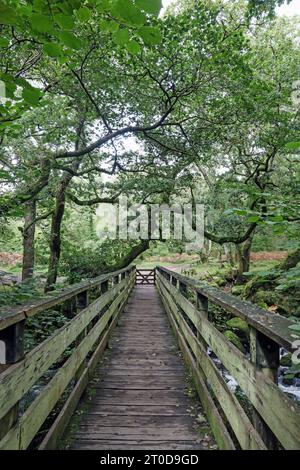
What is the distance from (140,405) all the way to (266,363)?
6.31 ft

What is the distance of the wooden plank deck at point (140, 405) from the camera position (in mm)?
2480

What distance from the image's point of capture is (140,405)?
3.12 m

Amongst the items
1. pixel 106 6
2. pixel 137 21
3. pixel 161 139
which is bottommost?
pixel 137 21

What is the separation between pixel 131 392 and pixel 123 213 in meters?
10.2

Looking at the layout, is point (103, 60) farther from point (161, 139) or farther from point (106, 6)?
point (106, 6)

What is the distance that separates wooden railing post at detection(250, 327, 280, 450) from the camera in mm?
1595

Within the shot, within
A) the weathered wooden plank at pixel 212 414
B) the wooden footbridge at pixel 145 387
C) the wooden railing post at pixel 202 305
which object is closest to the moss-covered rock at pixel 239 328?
the wooden footbridge at pixel 145 387

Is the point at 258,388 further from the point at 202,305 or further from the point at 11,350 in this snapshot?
the point at 202,305

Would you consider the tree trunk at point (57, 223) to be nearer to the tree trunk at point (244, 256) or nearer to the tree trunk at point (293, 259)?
the tree trunk at point (293, 259)

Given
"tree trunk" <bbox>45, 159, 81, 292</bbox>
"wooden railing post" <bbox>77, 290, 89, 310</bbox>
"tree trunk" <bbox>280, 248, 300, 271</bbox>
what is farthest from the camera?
"tree trunk" <bbox>280, 248, 300, 271</bbox>

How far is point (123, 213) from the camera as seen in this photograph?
13.3 m

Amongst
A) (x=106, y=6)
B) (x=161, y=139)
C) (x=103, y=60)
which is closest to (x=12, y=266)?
(x=161, y=139)

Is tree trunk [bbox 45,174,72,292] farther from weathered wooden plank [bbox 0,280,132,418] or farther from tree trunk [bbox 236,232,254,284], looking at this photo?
tree trunk [bbox 236,232,254,284]

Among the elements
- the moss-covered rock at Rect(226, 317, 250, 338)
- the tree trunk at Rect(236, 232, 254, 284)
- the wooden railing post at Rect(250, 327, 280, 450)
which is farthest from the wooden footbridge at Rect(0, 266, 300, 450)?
the tree trunk at Rect(236, 232, 254, 284)
